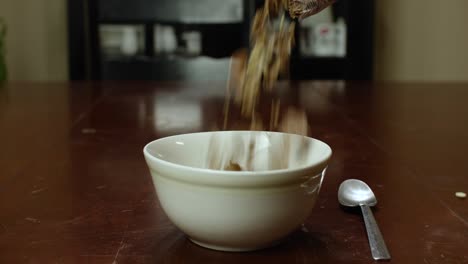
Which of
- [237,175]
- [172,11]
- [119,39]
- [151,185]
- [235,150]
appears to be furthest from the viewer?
[119,39]

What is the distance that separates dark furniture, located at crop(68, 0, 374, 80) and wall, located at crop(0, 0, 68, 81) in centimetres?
37

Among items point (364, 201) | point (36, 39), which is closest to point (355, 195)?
point (364, 201)

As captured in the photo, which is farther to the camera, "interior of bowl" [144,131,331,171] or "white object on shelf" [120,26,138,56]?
"white object on shelf" [120,26,138,56]

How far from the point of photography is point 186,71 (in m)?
3.35

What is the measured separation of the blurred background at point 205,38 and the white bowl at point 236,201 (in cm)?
279

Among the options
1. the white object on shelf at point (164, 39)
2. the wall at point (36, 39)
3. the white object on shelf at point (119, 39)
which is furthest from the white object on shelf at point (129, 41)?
the wall at point (36, 39)

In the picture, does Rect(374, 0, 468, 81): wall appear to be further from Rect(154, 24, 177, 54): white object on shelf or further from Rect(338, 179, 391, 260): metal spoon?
Rect(338, 179, 391, 260): metal spoon

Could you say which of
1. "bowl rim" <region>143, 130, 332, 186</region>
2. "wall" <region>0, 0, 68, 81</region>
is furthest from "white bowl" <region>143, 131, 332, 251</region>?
"wall" <region>0, 0, 68, 81</region>

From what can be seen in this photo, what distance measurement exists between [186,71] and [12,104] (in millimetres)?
1833

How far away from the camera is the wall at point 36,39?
3588 millimetres

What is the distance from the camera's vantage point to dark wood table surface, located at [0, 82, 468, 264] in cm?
55

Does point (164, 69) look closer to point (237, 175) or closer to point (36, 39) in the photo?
point (36, 39)

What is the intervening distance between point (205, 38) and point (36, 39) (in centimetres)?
99

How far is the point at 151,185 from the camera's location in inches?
30.5
